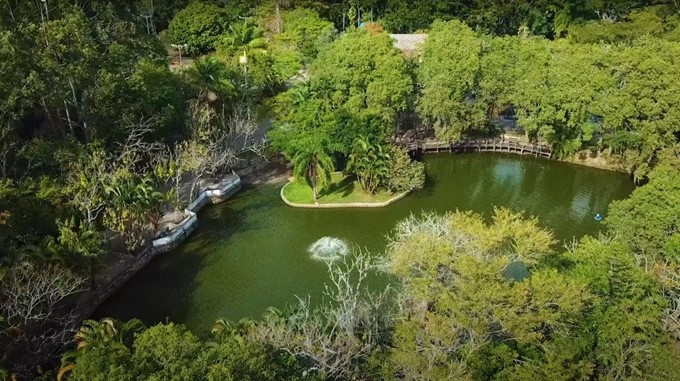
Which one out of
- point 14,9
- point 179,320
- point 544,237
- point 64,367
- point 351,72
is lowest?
point 179,320

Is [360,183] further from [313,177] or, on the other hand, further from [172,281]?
[172,281]

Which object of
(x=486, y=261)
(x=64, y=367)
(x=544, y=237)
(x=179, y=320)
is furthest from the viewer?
(x=179, y=320)

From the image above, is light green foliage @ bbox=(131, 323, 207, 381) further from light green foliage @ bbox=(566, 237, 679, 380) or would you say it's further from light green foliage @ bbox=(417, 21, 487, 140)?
light green foliage @ bbox=(417, 21, 487, 140)

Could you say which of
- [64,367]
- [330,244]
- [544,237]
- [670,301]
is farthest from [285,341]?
[670,301]

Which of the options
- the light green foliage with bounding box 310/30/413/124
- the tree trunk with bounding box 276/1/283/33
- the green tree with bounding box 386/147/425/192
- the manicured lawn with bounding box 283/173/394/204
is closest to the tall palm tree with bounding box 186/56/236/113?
the light green foliage with bounding box 310/30/413/124

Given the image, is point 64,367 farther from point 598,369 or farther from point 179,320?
point 598,369

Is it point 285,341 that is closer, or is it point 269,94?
point 285,341
